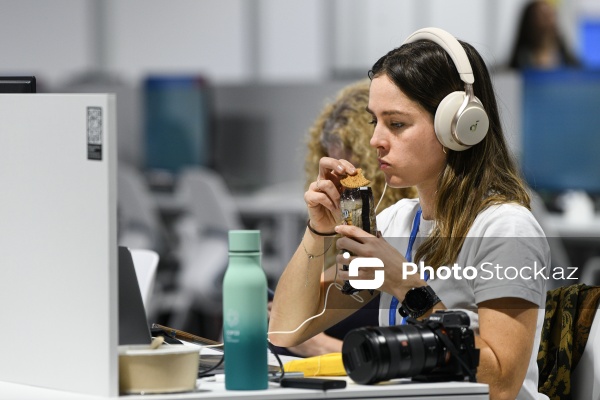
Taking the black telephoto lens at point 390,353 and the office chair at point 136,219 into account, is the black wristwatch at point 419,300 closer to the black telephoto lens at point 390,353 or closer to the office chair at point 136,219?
the black telephoto lens at point 390,353

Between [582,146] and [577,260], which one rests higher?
[582,146]

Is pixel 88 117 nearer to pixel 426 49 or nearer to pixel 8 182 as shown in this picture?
pixel 8 182

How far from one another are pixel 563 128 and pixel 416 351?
369 centimetres

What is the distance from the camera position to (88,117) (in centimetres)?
138

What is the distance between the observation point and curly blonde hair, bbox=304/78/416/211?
2367mm

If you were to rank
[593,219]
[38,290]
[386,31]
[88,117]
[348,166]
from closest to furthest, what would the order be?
[88,117] < [38,290] < [348,166] < [593,219] < [386,31]

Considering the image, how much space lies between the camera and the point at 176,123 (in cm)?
605

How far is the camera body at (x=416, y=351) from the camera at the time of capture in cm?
142

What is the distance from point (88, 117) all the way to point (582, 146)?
3860 mm

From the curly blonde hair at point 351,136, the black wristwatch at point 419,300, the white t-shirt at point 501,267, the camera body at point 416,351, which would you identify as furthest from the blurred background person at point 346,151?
the camera body at point 416,351

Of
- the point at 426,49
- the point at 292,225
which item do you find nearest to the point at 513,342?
the point at 426,49

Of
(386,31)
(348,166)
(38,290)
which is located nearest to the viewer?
(38,290)

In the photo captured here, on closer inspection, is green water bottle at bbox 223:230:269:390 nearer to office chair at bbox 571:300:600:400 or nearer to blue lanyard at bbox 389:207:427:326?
blue lanyard at bbox 389:207:427:326

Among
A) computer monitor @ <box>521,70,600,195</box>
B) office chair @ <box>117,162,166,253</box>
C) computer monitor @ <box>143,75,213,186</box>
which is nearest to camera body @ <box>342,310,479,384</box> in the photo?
computer monitor @ <box>521,70,600,195</box>
